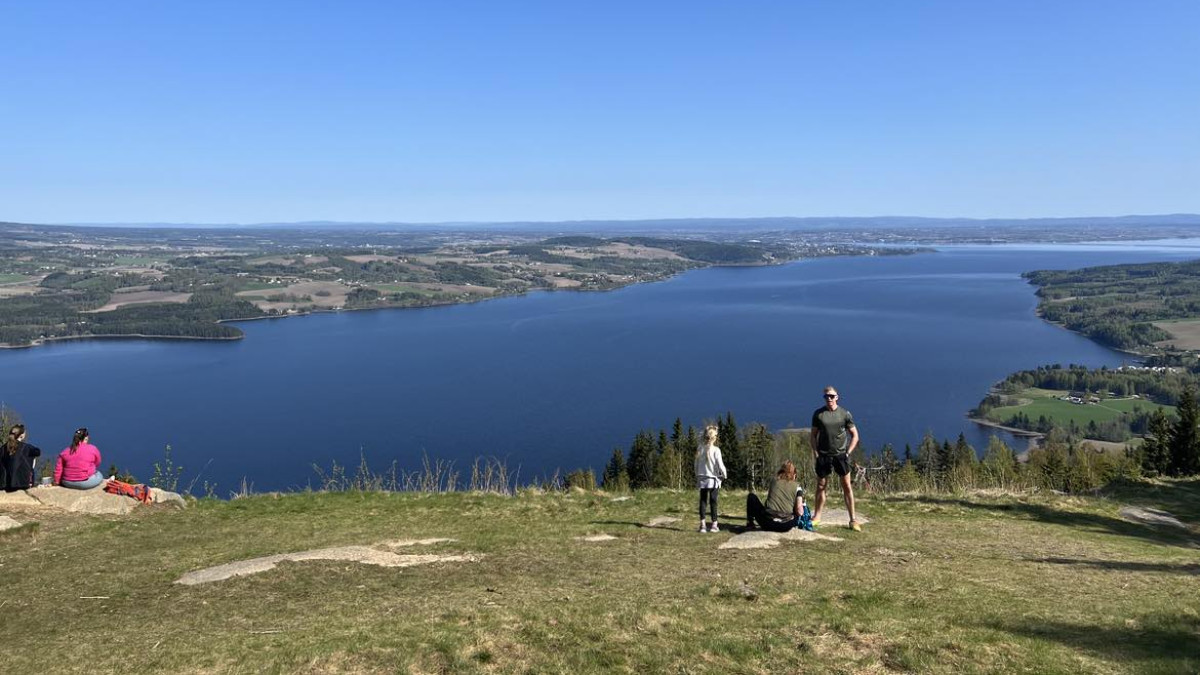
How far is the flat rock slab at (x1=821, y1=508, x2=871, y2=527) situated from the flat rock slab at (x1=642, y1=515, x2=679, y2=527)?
247cm

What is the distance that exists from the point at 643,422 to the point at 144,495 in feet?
217

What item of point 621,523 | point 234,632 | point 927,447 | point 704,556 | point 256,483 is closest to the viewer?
point 234,632

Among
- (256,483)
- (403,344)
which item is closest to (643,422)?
(256,483)

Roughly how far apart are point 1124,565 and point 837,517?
13.2ft

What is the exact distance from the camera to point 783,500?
1101 centimetres

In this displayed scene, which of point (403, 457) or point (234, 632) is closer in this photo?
point (234, 632)

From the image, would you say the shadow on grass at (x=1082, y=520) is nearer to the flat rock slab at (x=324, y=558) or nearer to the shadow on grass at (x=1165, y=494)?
the shadow on grass at (x=1165, y=494)

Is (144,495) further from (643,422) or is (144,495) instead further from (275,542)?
(643,422)

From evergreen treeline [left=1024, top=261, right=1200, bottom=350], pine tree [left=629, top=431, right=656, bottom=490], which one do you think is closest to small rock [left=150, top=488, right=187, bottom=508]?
pine tree [left=629, top=431, right=656, bottom=490]

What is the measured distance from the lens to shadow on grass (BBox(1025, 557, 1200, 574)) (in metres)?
9.50

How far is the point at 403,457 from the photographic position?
222 ft

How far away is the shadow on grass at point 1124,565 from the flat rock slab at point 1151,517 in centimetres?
405

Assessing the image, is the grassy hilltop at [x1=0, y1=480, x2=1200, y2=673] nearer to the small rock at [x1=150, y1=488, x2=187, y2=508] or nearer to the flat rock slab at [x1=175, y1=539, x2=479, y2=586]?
the flat rock slab at [x1=175, y1=539, x2=479, y2=586]

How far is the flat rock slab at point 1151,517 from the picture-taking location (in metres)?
13.5
